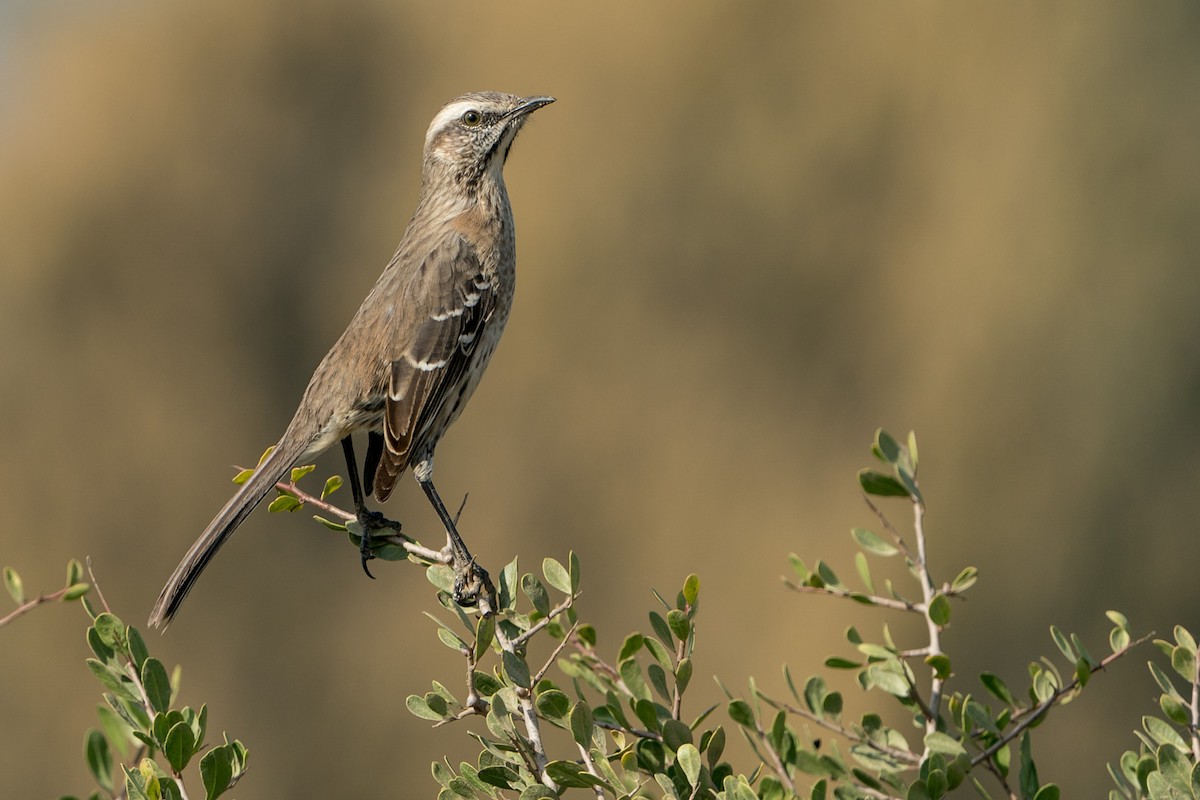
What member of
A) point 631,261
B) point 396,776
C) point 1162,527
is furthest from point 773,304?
point 396,776

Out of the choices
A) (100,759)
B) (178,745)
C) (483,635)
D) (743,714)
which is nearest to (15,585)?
(100,759)

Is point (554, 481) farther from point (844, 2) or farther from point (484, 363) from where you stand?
point (484, 363)

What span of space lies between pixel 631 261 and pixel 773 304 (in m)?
1.05

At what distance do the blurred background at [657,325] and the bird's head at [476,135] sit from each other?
415 centimetres

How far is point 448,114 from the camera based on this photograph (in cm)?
A: 524

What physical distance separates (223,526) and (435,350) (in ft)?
3.20

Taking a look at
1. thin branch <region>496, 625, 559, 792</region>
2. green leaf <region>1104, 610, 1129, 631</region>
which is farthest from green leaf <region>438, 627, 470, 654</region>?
green leaf <region>1104, 610, 1129, 631</region>

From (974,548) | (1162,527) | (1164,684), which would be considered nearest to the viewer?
(1164,684)

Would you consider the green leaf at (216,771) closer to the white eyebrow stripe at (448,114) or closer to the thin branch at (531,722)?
the thin branch at (531,722)

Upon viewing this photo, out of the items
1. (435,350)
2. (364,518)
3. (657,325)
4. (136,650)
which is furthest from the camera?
(657,325)

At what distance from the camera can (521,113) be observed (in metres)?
5.20

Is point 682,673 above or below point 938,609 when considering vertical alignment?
below

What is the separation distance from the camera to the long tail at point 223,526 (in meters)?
3.69

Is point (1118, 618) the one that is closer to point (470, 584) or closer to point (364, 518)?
point (470, 584)
